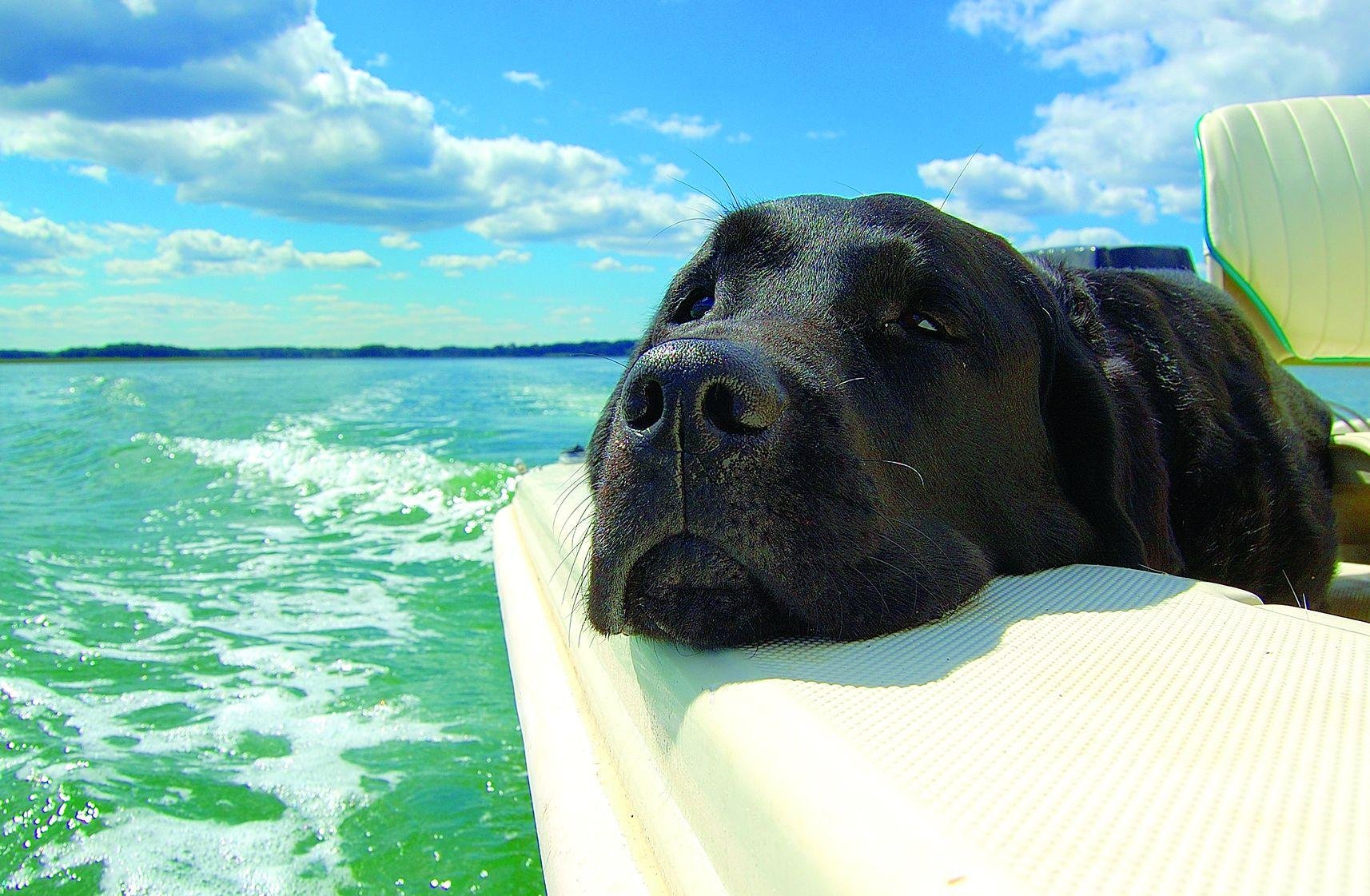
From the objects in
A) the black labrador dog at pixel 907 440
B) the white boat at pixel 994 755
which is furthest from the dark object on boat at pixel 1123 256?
the white boat at pixel 994 755

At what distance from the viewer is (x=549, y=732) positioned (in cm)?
225

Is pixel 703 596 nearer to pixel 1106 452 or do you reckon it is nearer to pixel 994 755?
pixel 994 755

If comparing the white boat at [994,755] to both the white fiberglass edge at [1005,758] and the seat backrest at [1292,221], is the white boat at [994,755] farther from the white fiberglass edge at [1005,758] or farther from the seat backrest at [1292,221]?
the seat backrest at [1292,221]

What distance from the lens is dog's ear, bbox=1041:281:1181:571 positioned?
87.3 inches

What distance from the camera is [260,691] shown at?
3959 mm

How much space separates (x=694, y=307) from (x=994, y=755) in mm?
1451

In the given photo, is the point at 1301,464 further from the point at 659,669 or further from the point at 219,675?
the point at 219,675

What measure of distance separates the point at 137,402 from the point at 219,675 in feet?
59.7

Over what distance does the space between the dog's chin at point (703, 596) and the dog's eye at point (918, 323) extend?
75 centimetres

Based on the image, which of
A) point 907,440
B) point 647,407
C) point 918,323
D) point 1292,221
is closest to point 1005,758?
point 647,407

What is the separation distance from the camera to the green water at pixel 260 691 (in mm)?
2656

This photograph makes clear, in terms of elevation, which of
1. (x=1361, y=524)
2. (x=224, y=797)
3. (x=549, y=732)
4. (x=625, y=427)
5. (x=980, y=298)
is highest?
(x=980, y=298)

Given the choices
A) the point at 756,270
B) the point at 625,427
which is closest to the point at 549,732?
the point at 625,427

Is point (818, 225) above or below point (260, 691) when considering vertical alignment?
above
